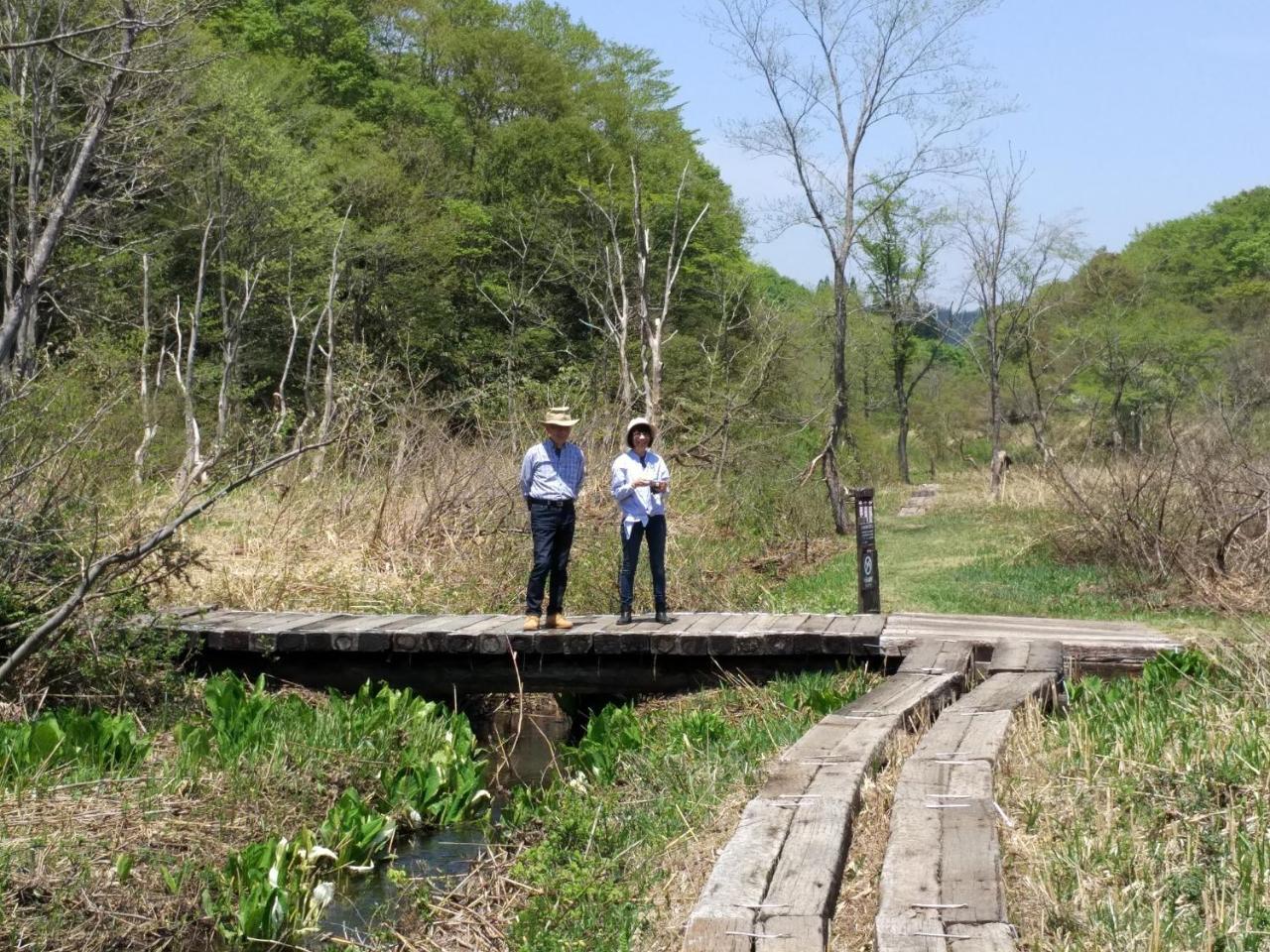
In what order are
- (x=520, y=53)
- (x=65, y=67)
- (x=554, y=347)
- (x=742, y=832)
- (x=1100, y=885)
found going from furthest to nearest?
(x=520, y=53)
(x=554, y=347)
(x=65, y=67)
(x=742, y=832)
(x=1100, y=885)

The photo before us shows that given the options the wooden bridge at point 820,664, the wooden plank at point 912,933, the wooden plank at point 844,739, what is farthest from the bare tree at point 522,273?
the wooden plank at point 912,933

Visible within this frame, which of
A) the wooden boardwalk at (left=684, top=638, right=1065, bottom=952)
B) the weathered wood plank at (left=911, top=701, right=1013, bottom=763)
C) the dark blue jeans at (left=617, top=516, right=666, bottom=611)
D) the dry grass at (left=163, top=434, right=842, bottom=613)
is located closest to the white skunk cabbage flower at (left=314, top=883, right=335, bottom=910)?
the wooden boardwalk at (left=684, top=638, right=1065, bottom=952)

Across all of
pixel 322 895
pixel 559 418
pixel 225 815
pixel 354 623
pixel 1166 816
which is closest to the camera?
pixel 1166 816

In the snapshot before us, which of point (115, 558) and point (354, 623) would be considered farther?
point (354, 623)

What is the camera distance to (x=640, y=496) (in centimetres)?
961

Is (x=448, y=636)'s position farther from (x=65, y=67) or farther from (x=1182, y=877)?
(x=65, y=67)

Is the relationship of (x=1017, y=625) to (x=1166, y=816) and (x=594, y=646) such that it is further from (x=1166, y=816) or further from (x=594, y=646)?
(x=1166, y=816)

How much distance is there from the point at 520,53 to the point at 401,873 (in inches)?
1576

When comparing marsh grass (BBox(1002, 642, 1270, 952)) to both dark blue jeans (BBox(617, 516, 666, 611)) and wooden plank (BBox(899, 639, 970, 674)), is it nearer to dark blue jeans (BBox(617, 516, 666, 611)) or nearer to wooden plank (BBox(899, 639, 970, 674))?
wooden plank (BBox(899, 639, 970, 674))

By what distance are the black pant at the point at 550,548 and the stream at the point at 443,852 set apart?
1.19 meters

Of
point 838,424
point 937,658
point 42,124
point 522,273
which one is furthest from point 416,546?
point 522,273

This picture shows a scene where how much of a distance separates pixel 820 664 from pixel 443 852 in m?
3.10

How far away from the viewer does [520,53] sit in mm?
43156

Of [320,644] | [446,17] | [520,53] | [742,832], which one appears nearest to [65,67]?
[320,644]
